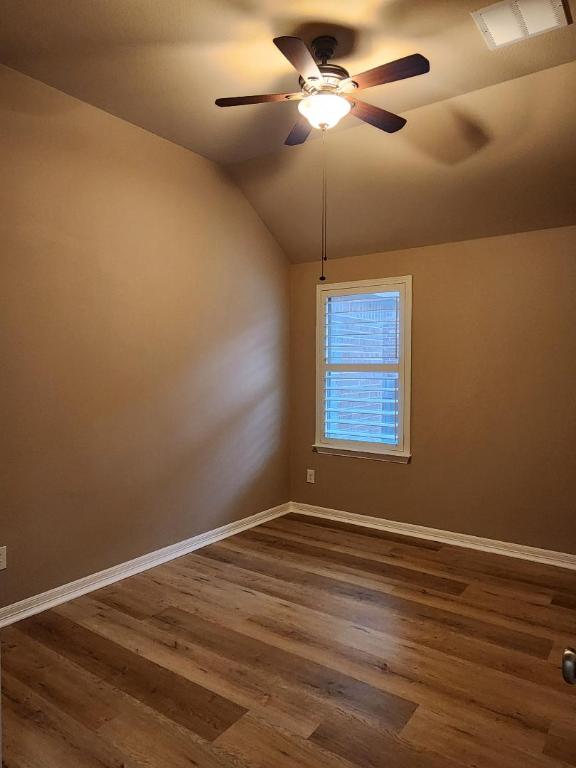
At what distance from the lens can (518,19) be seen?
2.21m

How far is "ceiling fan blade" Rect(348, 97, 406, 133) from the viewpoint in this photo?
2.38 meters

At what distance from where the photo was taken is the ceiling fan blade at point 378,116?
2.38 metres

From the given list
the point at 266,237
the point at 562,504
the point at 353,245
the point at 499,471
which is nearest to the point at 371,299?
the point at 353,245

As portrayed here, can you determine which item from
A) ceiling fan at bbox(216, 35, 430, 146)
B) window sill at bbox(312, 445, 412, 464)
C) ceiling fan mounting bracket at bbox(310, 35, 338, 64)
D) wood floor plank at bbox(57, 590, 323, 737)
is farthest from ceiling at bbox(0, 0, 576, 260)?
wood floor plank at bbox(57, 590, 323, 737)

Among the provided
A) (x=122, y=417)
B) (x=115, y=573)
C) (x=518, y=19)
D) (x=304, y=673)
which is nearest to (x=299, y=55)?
(x=518, y=19)

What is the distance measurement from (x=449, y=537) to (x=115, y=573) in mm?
2419

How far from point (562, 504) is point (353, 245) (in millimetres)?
2474

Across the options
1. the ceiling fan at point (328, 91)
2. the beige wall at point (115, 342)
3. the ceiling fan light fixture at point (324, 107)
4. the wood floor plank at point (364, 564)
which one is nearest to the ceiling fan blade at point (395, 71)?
the ceiling fan at point (328, 91)

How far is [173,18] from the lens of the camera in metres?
2.28

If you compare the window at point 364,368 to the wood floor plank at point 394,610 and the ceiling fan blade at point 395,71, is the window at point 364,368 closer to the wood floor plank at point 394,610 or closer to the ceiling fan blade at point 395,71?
the wood floor plank at point 394,610

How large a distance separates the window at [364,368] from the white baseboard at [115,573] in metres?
1.05

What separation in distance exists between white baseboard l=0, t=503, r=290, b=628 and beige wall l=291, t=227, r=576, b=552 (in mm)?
Result: 1090

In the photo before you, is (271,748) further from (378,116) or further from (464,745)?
(378,116)

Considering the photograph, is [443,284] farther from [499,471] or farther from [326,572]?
[326,572]
